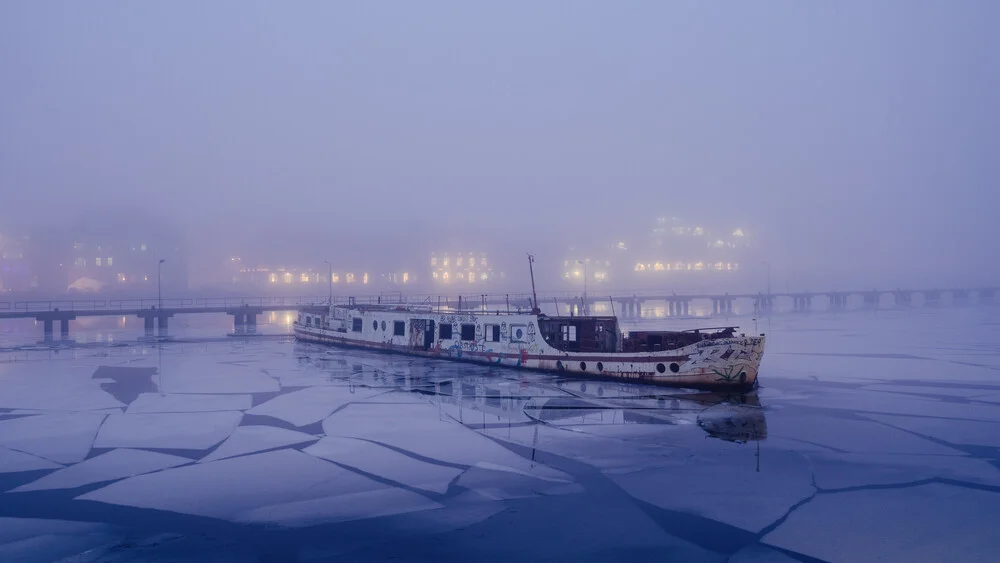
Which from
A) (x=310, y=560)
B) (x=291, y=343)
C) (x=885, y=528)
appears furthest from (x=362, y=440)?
(x=291, y=343)

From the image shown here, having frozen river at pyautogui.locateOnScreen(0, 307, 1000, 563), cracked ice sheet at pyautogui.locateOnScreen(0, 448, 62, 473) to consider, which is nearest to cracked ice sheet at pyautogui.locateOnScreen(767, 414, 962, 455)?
frozen river at pyautogui.locateOnScreen(0, 307, 1000, 563)

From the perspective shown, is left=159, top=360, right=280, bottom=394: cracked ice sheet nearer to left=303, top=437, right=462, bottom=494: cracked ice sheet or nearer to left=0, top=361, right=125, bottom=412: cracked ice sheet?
left=0, top=361, right=125, bottom=412: cracked ice sheet

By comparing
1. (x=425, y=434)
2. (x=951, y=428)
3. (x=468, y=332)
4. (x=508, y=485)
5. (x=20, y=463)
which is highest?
(x=468, y=332)

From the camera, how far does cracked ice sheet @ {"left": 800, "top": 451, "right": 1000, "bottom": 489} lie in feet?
51.8

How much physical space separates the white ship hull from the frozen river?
1462 millimetres

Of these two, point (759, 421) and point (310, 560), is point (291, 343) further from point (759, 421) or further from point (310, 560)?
point (310, 560)

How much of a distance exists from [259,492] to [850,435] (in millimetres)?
18354

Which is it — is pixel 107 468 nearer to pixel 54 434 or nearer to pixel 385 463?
pixel 54 434

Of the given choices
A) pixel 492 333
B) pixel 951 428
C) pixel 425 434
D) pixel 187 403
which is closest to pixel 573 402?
pixel 425 434

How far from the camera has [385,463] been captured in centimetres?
1723

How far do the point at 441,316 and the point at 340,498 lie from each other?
29056mm

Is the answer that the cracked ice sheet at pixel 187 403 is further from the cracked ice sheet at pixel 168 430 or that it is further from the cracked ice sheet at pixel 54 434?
the cracked ice sheet at pixel 54 434

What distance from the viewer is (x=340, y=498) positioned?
1441cm

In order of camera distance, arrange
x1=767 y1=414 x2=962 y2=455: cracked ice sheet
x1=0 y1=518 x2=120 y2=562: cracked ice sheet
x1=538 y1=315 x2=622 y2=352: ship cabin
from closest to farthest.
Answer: x1=0 y1=518 x2=120 y2=562: cracked ice sheet < x1=767 y1=414 x2=962 y2=455: cracked ice sheet < x1=538 y1=315 x2=622 y2=352: ship cabin
